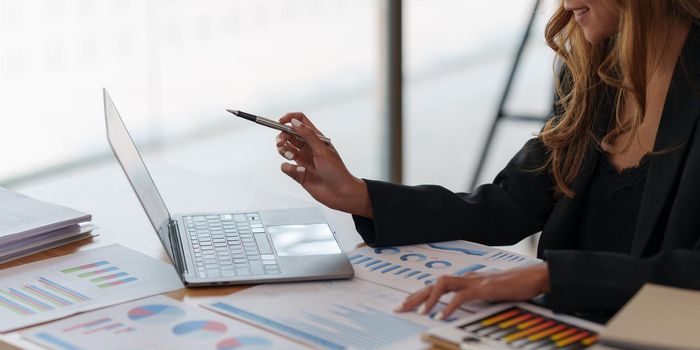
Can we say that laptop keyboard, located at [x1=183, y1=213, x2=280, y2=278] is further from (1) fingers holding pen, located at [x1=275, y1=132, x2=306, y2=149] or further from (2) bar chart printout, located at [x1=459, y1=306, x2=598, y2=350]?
(2) bar chart printout, located at [x1=459, y1=306, x2=598, y2=350]

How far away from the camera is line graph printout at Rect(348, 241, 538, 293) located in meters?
1.69

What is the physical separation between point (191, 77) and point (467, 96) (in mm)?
2367

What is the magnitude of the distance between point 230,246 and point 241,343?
0.39 metres

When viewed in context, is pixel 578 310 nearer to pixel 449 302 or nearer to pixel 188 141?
pixel 449 302

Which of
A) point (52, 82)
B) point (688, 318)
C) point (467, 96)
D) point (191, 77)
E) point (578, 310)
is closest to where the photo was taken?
point (688, 318)

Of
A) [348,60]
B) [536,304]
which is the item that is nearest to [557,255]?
[536,304]

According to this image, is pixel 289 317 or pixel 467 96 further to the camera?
pixel 467 96

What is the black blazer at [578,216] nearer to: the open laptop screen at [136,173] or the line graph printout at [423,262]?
the line graph printout at [423,262]

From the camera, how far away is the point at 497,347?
136 centimetres

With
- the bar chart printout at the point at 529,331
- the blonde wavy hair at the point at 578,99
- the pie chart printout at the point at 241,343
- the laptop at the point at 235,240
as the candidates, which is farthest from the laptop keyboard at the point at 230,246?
the blonde wavy hair at the point at 578,99

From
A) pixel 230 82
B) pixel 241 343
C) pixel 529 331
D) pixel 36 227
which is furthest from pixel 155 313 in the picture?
pixel 230 82

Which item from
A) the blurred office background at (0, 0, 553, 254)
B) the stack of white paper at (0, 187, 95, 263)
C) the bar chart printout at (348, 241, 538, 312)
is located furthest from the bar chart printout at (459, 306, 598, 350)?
the blurred office background at (0, 0, 553, 254)

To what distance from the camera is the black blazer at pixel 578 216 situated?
152 cm

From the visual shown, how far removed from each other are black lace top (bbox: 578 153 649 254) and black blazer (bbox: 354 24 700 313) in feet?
0.07
